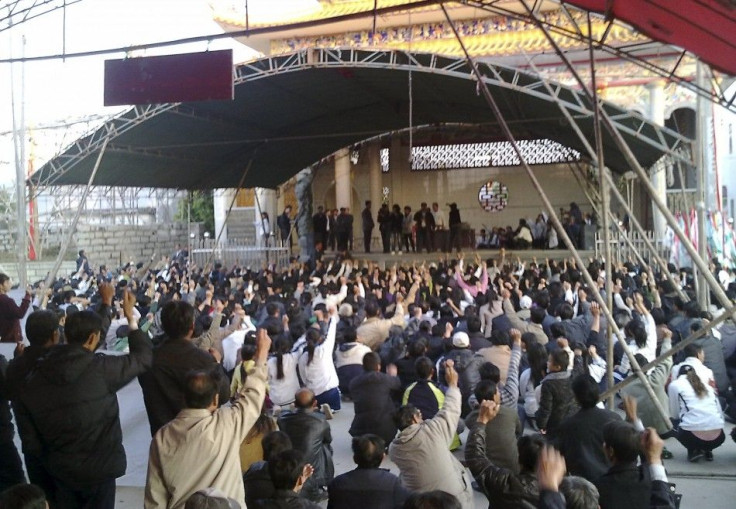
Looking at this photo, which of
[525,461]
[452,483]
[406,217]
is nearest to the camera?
[525,461]

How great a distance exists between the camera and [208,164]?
1622cm

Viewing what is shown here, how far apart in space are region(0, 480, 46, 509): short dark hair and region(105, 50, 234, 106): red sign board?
5.50 metres

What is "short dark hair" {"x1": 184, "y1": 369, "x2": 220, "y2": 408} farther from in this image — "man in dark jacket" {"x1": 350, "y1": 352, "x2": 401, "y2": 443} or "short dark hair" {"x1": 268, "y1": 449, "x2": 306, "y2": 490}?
"man in dark jacket" {"x1": 350, "y1": 352, "x2": 401, "y2": 443}

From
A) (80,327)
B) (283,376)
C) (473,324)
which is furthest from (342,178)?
(80,327)

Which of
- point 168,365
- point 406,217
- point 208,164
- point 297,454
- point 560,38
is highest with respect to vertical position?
point 560,38

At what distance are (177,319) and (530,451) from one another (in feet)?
5.71

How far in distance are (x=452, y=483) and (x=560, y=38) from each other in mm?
15402

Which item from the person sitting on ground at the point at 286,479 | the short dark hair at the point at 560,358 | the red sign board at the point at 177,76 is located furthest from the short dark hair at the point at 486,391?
the red sign board at the point at 177,76

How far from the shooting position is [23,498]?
233 cm

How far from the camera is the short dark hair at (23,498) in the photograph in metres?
2.32

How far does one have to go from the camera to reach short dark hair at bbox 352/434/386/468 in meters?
3.38

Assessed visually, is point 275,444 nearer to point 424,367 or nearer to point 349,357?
point 424,367

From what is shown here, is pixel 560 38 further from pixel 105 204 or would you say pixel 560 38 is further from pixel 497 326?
pixel 105 204

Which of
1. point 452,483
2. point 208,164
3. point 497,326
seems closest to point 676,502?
point 452,483
